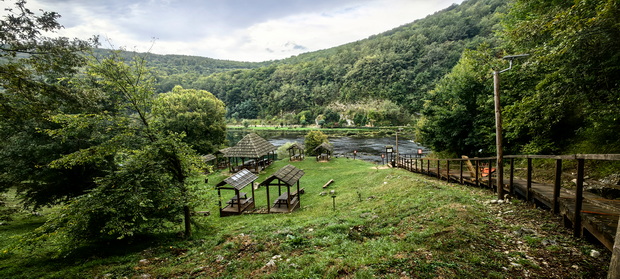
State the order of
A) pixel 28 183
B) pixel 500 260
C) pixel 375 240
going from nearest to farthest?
pixel 500 260 → pixel 375 240 → pixel 28 183

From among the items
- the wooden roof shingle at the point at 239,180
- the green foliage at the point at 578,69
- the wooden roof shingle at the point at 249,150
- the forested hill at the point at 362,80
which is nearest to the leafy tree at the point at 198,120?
the wooden roof shingle at the point at 249,150

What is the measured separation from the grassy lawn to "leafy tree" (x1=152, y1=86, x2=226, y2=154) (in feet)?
70.5

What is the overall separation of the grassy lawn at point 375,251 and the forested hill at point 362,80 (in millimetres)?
69987

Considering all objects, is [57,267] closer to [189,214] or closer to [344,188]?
[189,214]

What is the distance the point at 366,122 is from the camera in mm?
76062

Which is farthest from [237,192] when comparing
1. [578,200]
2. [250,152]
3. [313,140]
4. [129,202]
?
[313,140]

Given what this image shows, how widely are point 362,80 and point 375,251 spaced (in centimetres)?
11424

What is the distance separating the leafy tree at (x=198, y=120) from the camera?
93.9ft

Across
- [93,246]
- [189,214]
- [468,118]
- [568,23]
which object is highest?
[568,23]

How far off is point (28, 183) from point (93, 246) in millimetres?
9193

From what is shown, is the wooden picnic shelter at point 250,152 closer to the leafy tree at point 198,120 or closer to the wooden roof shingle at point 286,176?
the leafy tree at point 198,120

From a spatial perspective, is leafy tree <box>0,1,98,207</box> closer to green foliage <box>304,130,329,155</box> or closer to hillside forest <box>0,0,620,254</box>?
hillside forest <box>0,0,620,254</box>

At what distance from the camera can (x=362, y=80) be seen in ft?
368

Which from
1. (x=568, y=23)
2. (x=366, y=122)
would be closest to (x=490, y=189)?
(x=568, y=23)
